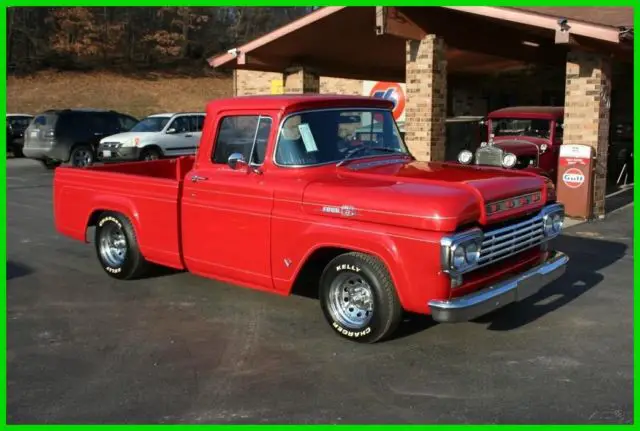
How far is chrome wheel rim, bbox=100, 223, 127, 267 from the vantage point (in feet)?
23.5

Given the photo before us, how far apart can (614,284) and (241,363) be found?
4201mm

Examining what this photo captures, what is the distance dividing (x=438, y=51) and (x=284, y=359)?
8023 mm

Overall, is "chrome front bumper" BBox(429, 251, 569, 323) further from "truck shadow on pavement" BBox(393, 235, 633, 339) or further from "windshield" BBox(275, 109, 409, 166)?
"windshield" BBox(275, 109, 409, 166)

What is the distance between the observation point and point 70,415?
4.02 meters

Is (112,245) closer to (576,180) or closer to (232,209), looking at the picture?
(232,209)

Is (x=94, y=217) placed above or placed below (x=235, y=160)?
below

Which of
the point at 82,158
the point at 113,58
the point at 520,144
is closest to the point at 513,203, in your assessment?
the point at 520,144

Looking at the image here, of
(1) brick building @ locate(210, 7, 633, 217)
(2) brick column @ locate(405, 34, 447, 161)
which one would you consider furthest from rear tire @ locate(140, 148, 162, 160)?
(2) brick column @ locate(405, 34, 447, 161)

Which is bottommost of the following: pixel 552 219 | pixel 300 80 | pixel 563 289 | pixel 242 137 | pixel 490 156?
pixel 563 289

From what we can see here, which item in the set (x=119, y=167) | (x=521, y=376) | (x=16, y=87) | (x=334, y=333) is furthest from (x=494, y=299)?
(x=16, y=87)

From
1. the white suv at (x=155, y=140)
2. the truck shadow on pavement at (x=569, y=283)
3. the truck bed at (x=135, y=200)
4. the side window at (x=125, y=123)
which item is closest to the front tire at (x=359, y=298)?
the truck shadow on pavement at (x=569, y=283)

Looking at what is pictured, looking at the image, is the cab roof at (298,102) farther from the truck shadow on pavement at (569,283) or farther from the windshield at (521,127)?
the windshield at (521,127)

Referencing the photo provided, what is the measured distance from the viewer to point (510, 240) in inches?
203

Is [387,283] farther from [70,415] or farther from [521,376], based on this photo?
[70,415]
